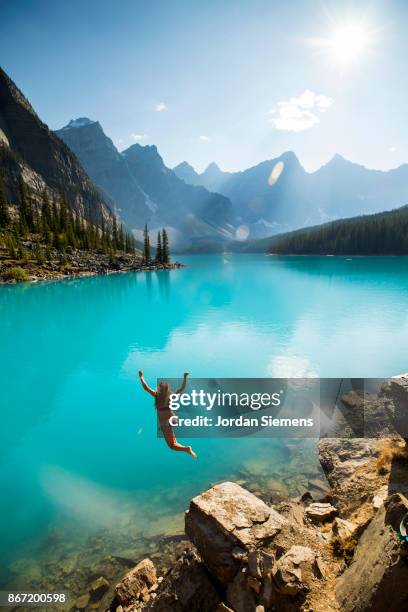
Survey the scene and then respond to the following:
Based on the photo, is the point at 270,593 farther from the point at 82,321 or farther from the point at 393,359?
the point at 82,321

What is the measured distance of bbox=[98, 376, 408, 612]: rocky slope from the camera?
5.57 meters

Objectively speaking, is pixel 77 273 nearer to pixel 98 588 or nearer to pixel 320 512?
pixel 98 588

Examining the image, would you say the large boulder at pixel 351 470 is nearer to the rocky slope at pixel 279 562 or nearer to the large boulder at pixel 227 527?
the rocky slope at pixel 279 562

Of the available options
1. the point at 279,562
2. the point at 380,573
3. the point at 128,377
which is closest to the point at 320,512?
the point at 279,562

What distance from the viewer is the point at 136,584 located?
8.13 m

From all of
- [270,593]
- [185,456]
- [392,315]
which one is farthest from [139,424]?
[392,315]

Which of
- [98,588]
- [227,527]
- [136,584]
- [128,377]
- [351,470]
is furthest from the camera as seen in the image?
[128,377]

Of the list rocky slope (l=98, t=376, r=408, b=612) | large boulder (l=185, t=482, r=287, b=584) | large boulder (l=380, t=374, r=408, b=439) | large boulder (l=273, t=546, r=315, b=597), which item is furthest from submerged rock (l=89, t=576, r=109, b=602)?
large boulder (l=380, t=374, r=408, b=439)

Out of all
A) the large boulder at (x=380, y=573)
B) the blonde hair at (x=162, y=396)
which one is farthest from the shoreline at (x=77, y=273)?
the large boulder at (x=380, y=573)

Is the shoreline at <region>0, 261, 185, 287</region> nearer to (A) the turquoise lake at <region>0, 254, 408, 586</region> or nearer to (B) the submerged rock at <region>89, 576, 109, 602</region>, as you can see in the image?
(A) the turquoise lake at <region>0, 254, 408, 586</region>

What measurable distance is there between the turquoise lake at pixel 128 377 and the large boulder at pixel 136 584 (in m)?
1.88

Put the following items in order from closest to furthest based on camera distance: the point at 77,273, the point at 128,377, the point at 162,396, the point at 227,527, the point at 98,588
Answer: the point at 227,527, the point at 98,588, the point at 162,396, the point at 128,377, the point at 77,273

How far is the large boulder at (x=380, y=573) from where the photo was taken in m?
5.10

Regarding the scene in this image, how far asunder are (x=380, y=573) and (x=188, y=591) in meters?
3.80
